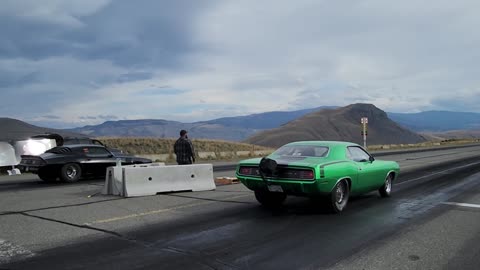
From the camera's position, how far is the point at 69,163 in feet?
45.2

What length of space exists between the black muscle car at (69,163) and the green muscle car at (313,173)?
292 inches

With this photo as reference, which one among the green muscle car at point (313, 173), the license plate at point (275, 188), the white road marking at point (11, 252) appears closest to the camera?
the white road marking at point (11, 252)

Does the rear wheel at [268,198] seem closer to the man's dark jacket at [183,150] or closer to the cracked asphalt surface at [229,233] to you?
the cracked asphalt surface at [229,233]

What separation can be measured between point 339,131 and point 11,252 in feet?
594

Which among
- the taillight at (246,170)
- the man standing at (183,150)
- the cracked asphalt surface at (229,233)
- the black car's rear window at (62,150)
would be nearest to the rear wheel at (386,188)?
the cracked asphalt surface at (229,233)

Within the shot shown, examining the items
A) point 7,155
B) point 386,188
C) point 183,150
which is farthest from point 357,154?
point 7,155

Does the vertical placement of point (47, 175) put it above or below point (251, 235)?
above

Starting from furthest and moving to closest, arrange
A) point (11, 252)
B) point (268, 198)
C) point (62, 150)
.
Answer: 1. point (62, 150)
2. point (268, 198)
3. point (11, 252)

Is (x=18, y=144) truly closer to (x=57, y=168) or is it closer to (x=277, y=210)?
(x=57, y=168)

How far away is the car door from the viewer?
350 inches

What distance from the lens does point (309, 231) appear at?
6.70 metres

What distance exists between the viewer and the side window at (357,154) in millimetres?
9017

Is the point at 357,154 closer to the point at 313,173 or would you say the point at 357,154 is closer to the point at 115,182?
the point at 313,173

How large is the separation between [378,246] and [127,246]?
135 inches
